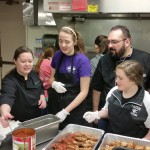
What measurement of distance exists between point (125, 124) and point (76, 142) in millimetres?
338

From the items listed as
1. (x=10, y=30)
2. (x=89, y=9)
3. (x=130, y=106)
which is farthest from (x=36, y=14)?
(x=130, y=106)

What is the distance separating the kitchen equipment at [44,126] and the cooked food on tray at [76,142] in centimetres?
8

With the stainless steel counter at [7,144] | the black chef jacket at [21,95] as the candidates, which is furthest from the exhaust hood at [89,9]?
the stainless steel counter at [7,144]

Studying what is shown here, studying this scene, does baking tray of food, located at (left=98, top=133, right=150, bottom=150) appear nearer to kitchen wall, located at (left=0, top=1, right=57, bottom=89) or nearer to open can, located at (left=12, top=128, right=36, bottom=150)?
open can, located at (left=12, top=128, right=36, bottom=150)

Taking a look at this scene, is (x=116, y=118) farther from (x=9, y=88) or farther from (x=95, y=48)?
(x=95, y=48)

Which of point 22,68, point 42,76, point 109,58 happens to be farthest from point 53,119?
point 42,76

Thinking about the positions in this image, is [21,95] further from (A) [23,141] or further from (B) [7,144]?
(A) [23,141]

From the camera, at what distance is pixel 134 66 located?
1473 millimetres

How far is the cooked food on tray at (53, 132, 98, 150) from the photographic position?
124 centimetres

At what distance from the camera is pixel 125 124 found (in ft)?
4.74

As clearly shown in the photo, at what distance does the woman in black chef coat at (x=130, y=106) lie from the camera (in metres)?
1.41

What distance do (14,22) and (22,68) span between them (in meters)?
2.73

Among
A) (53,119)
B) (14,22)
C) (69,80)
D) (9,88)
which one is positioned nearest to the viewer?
(53,119)

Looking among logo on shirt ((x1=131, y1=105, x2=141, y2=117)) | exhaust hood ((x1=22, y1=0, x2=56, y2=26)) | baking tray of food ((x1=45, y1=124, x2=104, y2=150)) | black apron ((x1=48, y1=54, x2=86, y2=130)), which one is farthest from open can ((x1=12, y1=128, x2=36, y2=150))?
exhaust hood ((x1=22, y1=0, x2=56, y2=26))
